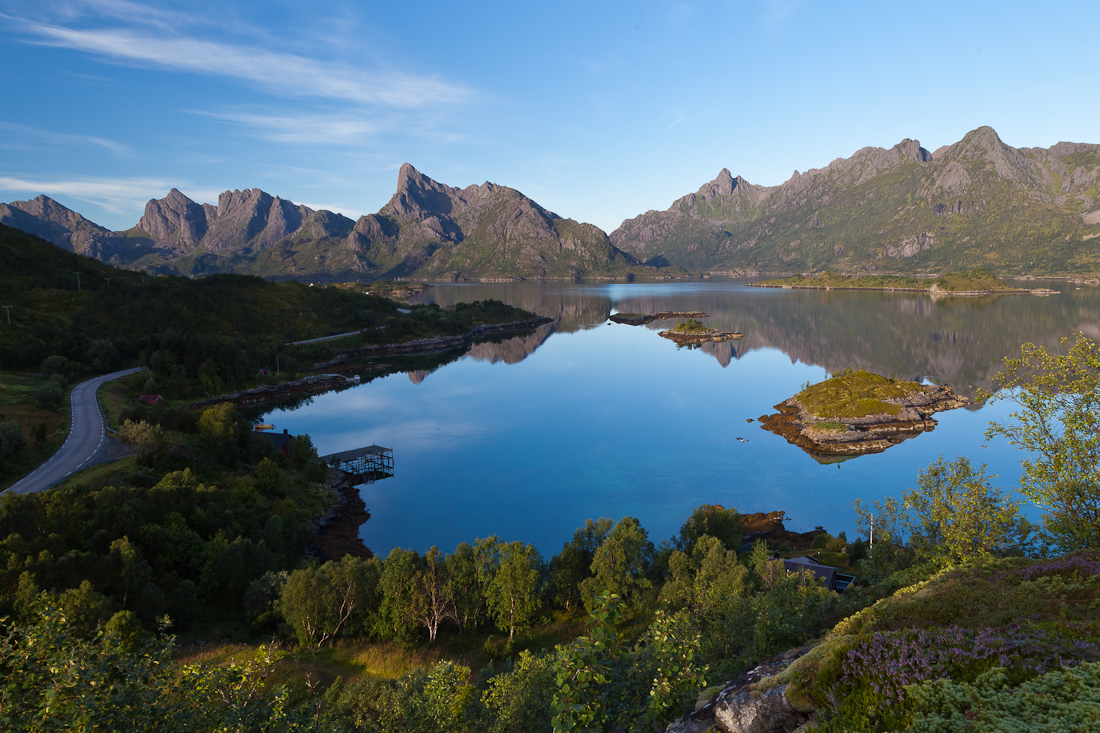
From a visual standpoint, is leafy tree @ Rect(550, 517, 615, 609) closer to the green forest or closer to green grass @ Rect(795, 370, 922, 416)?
the green forest

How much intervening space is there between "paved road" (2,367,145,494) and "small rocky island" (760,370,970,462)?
8083 centimetres

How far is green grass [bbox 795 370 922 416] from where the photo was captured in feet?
270

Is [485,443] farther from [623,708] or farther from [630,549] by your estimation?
[623,708]

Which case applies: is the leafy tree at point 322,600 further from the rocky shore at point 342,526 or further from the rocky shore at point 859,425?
the rocky shore at point 859,425

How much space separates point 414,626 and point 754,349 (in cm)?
13012

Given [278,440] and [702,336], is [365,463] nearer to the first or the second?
[278,440]

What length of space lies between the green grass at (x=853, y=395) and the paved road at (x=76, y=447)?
88.1 metres

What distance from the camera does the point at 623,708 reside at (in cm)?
1226

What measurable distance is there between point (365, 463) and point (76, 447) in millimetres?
27603

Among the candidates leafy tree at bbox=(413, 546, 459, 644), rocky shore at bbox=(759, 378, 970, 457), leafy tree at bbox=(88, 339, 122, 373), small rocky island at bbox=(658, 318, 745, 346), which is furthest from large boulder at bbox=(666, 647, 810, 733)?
small rocky island at bbox=(658, 318, 745, 346)

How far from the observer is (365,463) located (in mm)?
66375

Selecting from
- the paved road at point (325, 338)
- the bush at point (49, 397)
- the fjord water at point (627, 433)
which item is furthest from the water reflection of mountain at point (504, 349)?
the bush at point (49, 397)

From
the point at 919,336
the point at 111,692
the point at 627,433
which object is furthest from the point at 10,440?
the point at 919,336

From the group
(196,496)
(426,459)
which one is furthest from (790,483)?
(196,496)
